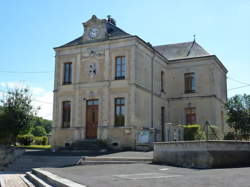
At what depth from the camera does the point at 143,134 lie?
20438 mm

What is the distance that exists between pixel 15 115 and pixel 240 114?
50.5 feet

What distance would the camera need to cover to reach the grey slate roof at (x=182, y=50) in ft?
92.5

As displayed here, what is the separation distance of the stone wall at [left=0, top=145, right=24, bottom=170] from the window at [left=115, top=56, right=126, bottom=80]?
26.9 feet

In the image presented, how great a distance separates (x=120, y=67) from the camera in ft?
72.5

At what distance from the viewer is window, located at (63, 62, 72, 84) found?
23.9 m

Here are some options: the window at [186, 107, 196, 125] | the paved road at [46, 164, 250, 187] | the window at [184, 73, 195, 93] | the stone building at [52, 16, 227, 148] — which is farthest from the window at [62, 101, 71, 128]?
the paved road at [46, 164, 250, 187]

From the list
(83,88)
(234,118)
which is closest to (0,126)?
(83,88)

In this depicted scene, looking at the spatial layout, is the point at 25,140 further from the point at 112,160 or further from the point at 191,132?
the point at 112,160

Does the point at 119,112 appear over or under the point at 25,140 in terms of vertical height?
over

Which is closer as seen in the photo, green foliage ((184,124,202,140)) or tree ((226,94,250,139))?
green foliage ((184,124,202,140))

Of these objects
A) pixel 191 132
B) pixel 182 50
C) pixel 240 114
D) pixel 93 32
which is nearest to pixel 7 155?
pixel 93 32

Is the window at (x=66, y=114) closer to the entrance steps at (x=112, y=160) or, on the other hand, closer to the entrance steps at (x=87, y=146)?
the entrance steps at (x=87, y=146)

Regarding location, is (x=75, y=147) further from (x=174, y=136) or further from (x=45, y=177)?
(x=45, y=177)

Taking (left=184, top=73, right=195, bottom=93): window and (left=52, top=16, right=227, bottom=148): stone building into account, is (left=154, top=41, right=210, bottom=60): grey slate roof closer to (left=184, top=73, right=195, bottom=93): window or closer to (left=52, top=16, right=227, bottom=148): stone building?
(left=52, top=16, right=227, bottom=148): stone building
